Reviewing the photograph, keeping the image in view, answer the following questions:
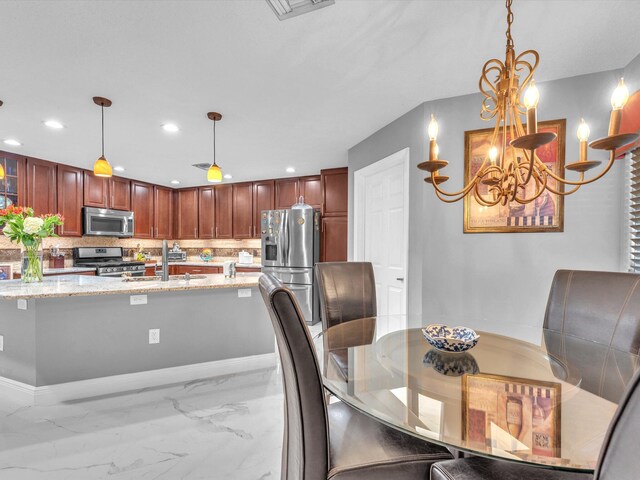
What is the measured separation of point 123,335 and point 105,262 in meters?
3.10

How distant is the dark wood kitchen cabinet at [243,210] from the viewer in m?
5.55

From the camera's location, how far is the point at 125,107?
2.62 m

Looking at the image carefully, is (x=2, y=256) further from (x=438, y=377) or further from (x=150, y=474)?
(x=438, y=377)

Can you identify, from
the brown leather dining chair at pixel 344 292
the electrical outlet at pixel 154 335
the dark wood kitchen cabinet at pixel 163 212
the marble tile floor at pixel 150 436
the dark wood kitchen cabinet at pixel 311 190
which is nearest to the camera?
the marble tile floor at pixel 150 436

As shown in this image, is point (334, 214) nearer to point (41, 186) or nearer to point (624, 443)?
point (41, 186)

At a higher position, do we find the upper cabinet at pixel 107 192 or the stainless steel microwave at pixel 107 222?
the upper cabinet at pixel 107 192

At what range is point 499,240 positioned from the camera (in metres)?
2.39

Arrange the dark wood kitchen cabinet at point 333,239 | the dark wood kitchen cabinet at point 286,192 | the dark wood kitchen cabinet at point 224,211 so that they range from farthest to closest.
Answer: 1. the dark wood kitchen cabinet at point 224,211
2. the dark wood kitchen cabinet at point 286,192
3. the dark wood kitchen cabinet at point 333,239

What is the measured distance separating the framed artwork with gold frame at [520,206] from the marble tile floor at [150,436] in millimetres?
2057

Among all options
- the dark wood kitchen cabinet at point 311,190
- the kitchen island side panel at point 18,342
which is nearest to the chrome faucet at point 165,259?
the kitchen island side panel at point 18,342

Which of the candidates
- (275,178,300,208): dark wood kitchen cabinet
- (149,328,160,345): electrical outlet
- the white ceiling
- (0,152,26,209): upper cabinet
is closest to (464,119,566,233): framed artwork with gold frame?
the white ceiling

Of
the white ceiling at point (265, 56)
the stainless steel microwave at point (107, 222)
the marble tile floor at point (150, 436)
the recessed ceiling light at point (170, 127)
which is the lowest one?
the marble tile floor at point (150, 436)

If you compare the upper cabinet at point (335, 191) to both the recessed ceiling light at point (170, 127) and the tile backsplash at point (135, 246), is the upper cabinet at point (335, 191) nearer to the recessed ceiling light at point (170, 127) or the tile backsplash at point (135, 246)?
the tile backsplash at point (135, 246)

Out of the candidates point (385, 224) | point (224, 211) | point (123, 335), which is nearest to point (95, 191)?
point (224, 211)
